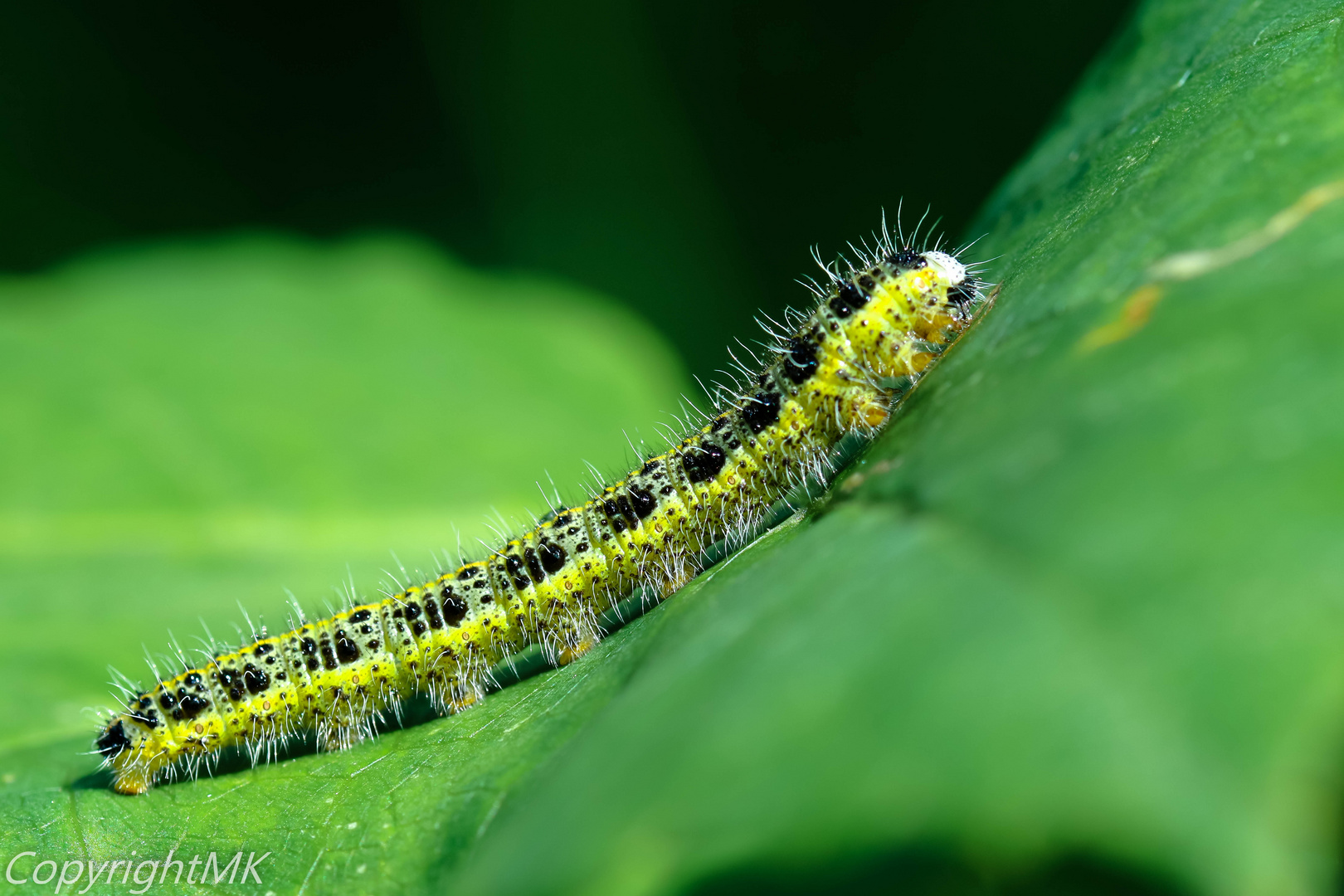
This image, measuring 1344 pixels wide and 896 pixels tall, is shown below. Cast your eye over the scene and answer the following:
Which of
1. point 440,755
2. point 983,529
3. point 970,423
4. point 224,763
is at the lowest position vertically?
point 983,529

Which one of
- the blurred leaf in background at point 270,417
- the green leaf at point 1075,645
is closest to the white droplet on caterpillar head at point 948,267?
the green leaf at point 1075,645

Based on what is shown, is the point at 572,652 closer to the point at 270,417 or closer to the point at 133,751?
the point at 133,751

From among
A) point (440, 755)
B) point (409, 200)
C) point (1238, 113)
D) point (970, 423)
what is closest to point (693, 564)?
point (440, 755)

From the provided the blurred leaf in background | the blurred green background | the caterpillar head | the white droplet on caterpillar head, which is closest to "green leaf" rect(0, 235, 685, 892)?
the blurred leaf in background

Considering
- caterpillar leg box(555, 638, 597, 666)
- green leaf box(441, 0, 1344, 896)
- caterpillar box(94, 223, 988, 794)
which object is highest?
caterpillar box(94, 223, 988, 794)

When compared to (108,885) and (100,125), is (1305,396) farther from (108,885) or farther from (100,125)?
(100,125)

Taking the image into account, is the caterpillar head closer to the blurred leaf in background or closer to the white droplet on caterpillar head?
Answer: the blurred leaf in background
